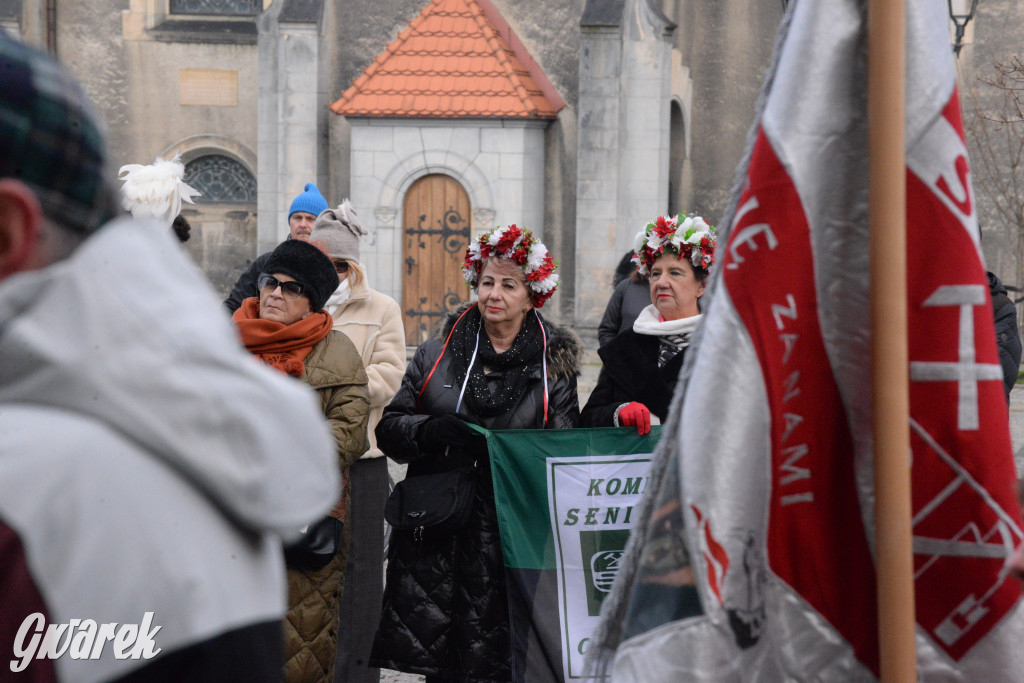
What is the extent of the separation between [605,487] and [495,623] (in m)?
0.66

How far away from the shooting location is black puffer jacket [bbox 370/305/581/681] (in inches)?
172

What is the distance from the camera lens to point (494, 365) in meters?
4.55

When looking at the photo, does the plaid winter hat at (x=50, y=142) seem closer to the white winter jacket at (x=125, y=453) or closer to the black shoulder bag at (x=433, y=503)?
the white winter jacket at (x=125, y=453)

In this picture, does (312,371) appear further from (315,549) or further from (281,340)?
(315,549)

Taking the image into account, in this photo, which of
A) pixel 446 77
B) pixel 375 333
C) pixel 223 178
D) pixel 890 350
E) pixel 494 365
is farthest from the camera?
pixel 223 178

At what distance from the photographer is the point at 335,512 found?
434 centimetres

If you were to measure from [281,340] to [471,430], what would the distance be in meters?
0.78

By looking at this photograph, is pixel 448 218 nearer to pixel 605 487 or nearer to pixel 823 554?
pixel 605 487

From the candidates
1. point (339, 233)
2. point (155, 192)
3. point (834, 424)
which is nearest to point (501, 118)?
point (339, 233)

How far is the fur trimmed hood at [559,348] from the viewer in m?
4.56

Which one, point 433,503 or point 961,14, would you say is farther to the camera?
point 961,14

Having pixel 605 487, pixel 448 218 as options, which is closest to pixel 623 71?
pixel 448 218

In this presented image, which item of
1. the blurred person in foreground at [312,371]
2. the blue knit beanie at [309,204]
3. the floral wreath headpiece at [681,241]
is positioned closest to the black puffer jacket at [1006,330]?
the floral wreath headpiece at [681,241]

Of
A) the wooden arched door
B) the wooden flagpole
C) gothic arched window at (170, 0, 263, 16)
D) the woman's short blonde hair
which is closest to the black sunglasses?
the woman's short blonde hair
